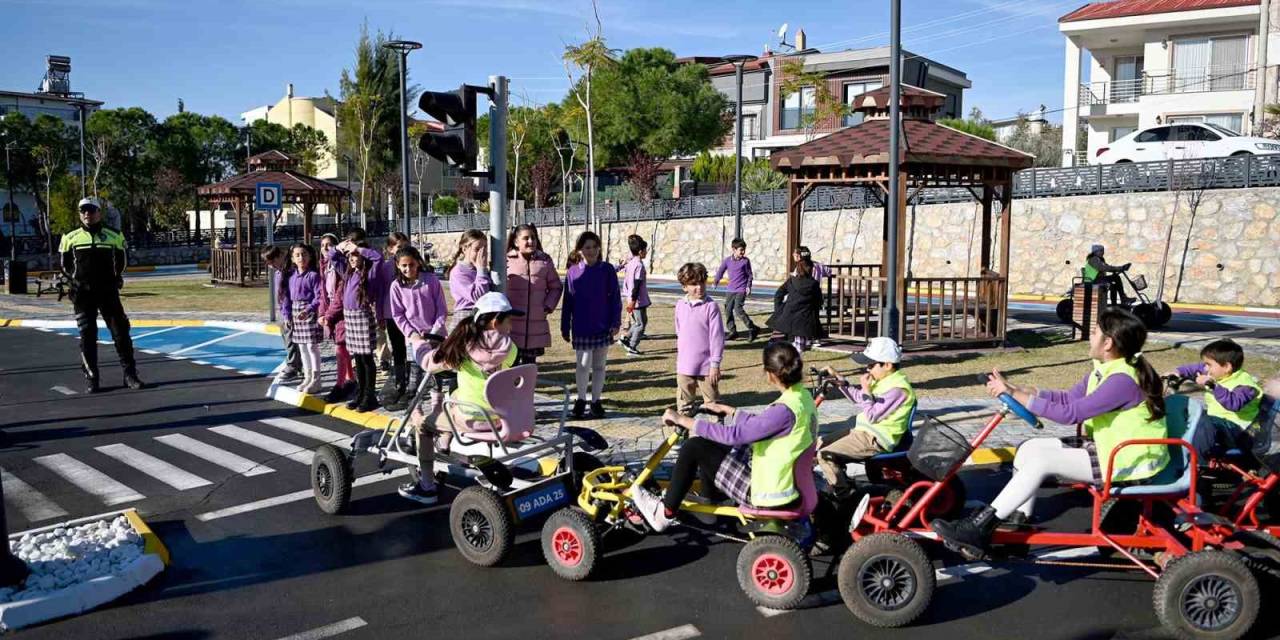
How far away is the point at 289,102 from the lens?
6962cm

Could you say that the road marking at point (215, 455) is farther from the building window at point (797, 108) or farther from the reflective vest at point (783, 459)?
the building window at point (797, 108)

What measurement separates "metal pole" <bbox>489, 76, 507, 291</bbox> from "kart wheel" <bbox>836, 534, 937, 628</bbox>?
409 centimetres

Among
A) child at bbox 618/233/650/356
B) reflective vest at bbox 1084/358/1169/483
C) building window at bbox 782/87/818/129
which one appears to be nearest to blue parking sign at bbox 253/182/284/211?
child at bbox 618/233/650/356

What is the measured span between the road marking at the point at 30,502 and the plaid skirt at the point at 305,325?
351cm

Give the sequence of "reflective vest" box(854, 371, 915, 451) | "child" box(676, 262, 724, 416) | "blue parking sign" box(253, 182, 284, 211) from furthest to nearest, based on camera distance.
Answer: "blue parking sign" box(253, 182, 284, 211) → "child" box(676, 262, 724, 416) → "reflective vest" box(854, 371, 915, 451)

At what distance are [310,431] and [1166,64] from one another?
31.8 metres

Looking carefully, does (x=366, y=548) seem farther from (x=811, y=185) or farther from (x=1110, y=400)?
(x=811, y=185)

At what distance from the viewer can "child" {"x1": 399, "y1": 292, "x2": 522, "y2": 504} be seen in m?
6.50

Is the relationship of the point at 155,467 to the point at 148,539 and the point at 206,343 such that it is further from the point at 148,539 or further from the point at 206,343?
the point at 206,343

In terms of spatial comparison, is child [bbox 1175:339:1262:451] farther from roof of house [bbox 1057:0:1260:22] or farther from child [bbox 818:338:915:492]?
roof of house [bbox 1057:0:1260:22]

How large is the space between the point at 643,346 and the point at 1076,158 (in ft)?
75.3

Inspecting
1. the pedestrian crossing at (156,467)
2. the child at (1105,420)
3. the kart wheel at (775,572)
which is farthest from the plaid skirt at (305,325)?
the child at (1105,420)

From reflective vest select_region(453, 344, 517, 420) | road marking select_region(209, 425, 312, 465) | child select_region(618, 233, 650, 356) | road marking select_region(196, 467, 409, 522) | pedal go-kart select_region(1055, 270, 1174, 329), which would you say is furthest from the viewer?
pedal go-kart select_region(1055, 270, 1174, 329)

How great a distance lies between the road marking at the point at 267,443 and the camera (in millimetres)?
8914
